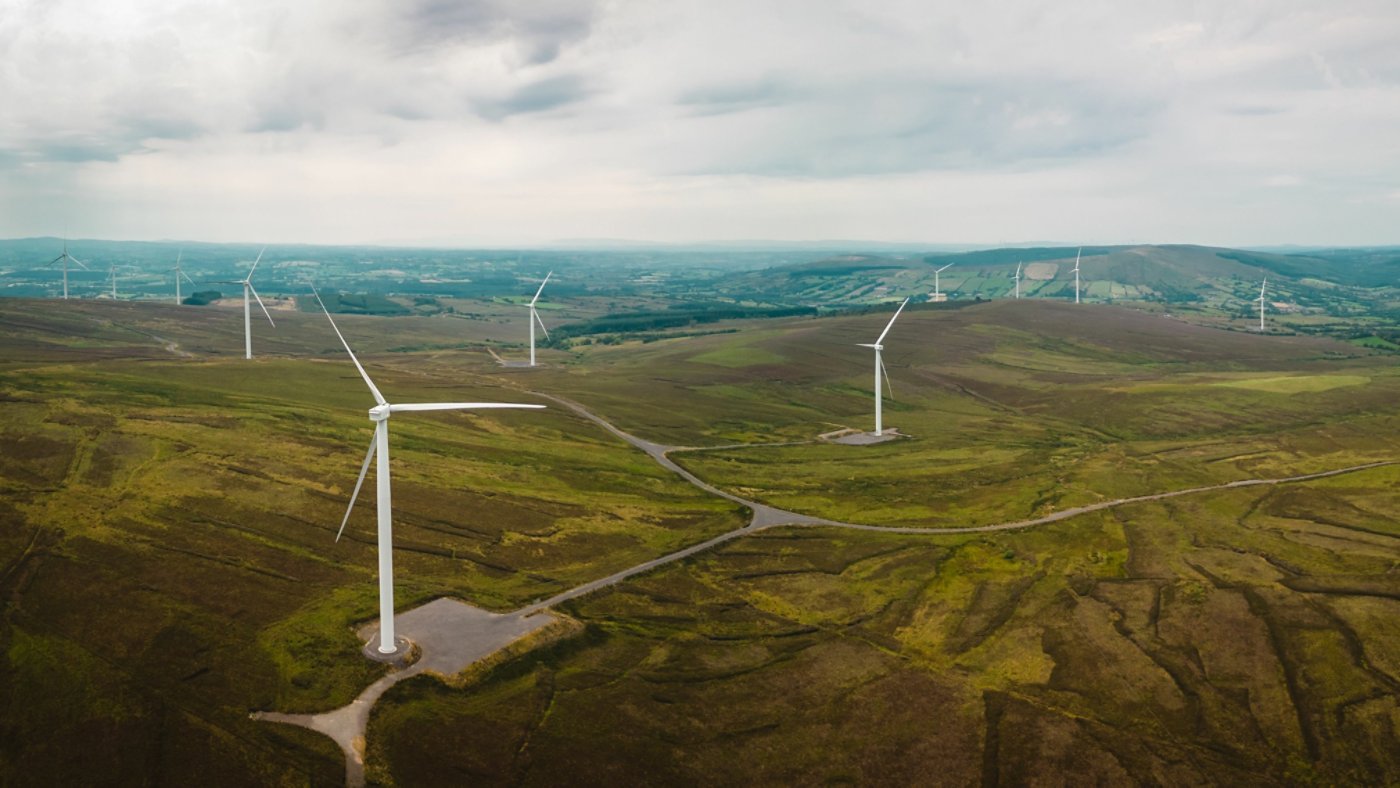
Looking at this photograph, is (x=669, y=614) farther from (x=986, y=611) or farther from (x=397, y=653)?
(x=986, y=611)

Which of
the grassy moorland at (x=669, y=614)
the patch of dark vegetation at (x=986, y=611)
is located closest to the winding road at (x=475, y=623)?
the grassy moorland at (x=669, y=614)

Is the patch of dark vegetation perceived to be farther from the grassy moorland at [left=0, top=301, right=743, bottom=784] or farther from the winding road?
the grassy moorland at [left=0, top=301, right=743, bottom=784]

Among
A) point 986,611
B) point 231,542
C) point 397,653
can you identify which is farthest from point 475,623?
point 986,611

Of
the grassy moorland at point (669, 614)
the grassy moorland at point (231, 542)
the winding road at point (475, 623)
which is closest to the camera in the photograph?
the grassy moorland at point (231, 542)

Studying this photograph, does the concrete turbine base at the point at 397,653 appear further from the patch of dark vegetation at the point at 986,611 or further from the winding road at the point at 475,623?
the patch of dark vegetation at the point at 986,611

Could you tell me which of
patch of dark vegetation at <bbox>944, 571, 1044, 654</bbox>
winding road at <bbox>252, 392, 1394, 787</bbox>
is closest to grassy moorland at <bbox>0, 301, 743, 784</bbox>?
winding road at <bbox>252, 392, 1394, 787</bbox>

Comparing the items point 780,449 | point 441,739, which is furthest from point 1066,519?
point 441,739

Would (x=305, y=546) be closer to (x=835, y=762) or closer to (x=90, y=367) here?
(x=835, y=762)
